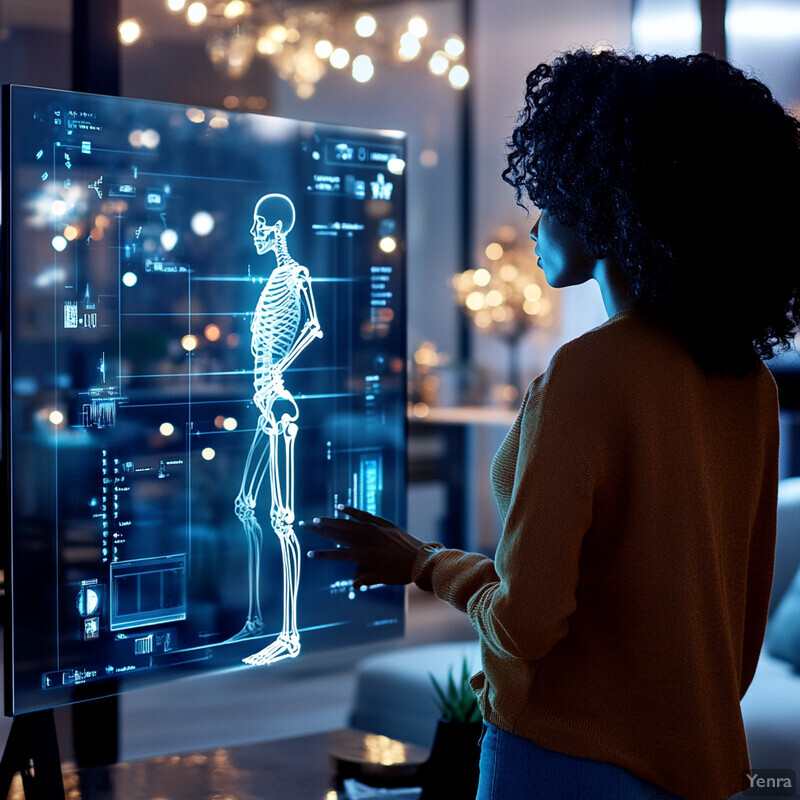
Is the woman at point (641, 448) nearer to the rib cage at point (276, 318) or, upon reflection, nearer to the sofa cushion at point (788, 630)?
the rib cage at point (276, 318)

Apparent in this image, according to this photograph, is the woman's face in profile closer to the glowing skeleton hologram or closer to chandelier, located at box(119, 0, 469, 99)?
the glowing skeleton hologram

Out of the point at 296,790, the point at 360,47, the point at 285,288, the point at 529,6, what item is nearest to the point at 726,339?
the point at 285,288

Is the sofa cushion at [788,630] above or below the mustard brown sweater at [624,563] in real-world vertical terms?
below

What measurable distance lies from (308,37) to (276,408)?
118 inches

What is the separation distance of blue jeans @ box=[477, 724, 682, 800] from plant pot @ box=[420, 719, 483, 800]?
0.51 m

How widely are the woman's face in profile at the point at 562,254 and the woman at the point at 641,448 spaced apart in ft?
0.04

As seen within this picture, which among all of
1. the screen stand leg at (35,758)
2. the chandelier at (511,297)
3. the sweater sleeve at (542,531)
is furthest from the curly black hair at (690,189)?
the chandelier at (511,297)

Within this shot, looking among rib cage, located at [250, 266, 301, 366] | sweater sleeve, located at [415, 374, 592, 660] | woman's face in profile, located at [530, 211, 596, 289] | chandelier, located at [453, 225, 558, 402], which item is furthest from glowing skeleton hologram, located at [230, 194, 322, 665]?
chandelier, located at [453, 225, 558, 402]

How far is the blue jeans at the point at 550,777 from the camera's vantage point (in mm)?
1200

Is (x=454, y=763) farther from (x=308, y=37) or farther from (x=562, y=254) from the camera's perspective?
(x=308, y=37)

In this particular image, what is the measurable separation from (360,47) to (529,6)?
1347mm

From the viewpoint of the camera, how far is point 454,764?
1.76m

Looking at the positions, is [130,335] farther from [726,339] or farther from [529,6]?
[529,6]

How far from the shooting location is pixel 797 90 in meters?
3.90
